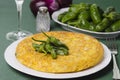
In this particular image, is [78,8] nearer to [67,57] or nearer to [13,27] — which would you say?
[13,27]

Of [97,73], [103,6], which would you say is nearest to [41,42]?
[97,73]

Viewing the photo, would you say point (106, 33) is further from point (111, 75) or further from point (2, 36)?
point (2, 36)

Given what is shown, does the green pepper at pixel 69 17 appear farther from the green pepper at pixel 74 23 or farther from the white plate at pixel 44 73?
the white plate at pixel 44 73

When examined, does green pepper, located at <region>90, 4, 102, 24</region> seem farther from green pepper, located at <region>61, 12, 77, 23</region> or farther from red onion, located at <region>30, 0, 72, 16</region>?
red onion, located at <region>30, 0, 72, 16</region>

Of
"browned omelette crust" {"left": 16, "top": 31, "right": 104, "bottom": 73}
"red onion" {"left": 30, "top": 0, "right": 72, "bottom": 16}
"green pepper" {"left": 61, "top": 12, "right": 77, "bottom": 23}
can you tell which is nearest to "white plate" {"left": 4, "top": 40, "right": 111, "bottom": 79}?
"browned omelette crust" {"left": 16, "top": 31, "right": 104, "bottom": 73}

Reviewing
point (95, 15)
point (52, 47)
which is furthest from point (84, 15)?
point (52, 47)

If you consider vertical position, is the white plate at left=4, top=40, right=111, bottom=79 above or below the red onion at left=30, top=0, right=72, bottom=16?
below

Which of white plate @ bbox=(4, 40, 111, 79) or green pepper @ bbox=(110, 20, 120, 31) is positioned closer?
white plate @ bbox=(4, 40, 111, 79)
